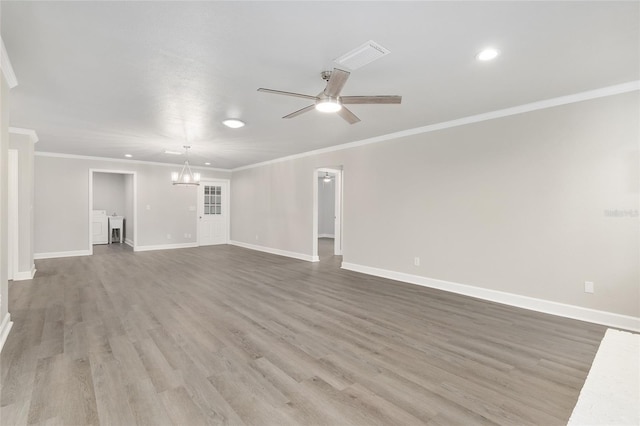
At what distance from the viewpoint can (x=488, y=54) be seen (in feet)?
8.49

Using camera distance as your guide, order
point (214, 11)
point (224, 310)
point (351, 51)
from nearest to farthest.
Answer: point (214, 11) → point (351, 51) → point (224, 310)

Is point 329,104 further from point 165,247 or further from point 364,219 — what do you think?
point 165,247

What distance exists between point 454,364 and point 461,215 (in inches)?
102

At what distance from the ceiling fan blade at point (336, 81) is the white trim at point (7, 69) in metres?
2.57

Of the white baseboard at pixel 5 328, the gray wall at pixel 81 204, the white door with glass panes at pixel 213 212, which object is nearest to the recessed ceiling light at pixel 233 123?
the white baseboard at pixel 5 328

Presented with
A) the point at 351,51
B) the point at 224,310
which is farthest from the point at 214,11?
the point at 224,310

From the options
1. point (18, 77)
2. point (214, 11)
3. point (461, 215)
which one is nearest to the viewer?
point (214, 11)

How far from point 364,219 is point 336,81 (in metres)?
3.83

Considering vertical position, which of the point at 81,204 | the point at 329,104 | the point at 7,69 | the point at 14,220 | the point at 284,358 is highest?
→ the point at 7,69

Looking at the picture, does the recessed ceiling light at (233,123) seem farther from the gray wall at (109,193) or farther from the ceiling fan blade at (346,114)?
the gray wall at (109,193)

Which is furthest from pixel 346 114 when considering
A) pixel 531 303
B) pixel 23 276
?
pixel 23 276

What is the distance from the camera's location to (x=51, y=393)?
2.10 m

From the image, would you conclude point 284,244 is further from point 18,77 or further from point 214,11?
point 214,11

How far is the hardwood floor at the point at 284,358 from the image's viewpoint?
1953 mm
